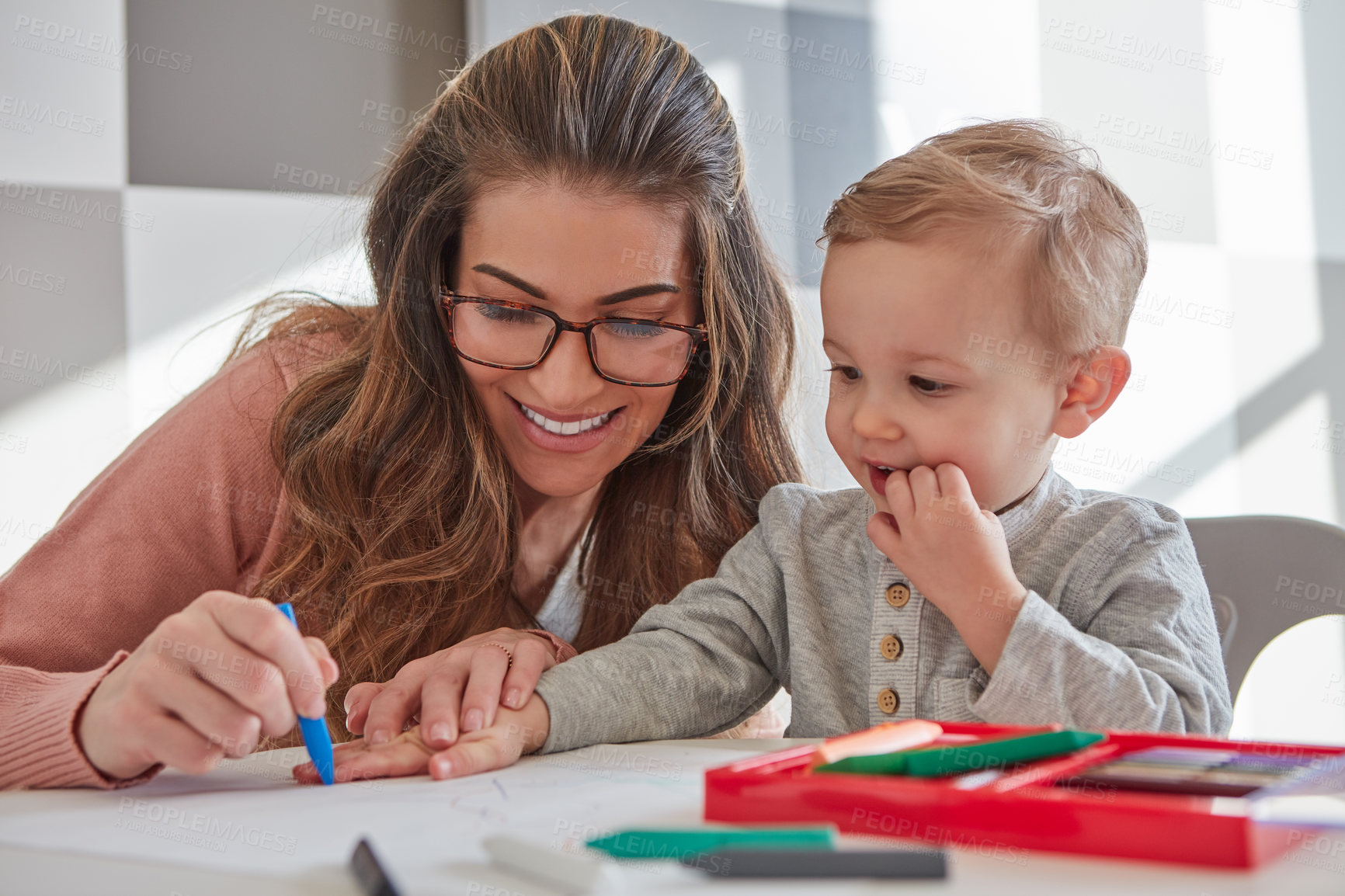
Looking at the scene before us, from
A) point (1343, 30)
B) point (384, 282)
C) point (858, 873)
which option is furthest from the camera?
point (1343, 30)

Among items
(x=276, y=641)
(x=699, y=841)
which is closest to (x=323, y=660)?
(x=276, y=641)

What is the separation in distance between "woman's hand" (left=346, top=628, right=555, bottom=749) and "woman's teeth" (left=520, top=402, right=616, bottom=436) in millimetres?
329

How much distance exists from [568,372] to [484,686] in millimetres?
401

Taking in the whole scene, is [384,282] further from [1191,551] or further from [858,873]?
[858,873]

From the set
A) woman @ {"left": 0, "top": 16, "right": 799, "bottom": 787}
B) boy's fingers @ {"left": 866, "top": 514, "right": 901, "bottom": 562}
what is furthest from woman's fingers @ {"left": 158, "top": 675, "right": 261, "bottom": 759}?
boy's fingers @ {"left": 866, "top": 514, "right": 901, "bottom": 562}

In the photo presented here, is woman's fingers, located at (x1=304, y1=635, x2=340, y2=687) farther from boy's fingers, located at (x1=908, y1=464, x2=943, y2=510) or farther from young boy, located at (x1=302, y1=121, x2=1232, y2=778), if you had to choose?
boy's fingers, located at (x1=908, y1=464, x2=943, y2=510)

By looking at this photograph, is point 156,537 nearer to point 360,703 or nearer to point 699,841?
point 360,703

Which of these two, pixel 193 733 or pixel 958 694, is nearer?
pixel 193 733

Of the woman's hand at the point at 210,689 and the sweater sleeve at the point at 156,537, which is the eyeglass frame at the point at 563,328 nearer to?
the sweater sleeve at the point at 156,537

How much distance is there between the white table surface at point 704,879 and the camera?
0.43m

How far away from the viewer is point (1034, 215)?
3.01ft

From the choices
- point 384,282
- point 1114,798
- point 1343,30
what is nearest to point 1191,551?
point 1114,798

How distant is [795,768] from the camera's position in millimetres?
592

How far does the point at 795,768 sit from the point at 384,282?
2.94 feet
